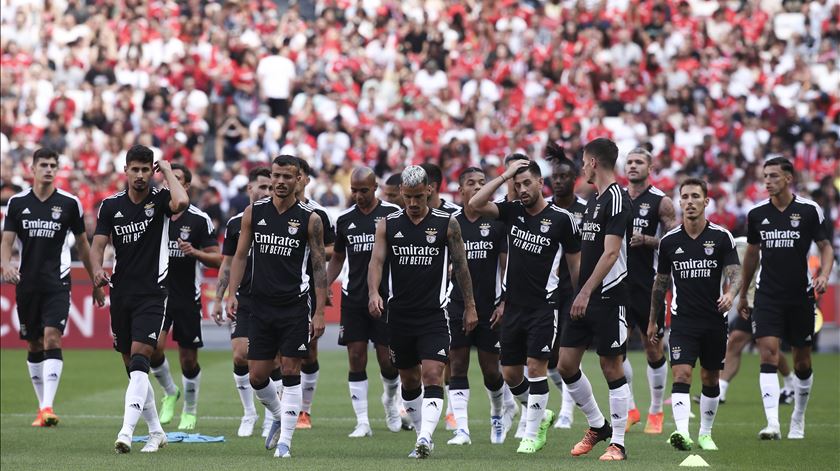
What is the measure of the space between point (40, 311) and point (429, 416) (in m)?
5.62

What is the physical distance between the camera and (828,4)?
35.1 m

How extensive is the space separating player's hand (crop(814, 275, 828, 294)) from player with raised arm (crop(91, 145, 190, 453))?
6132mm

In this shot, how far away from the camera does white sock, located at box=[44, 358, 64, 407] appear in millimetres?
15156

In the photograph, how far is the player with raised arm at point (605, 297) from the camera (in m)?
11.9

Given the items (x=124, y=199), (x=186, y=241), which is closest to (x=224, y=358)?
(x=186, y=241)

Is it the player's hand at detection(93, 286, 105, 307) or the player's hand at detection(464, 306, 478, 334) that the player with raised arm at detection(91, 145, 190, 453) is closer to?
the player's hand at detection(93, 286, 105, 307)

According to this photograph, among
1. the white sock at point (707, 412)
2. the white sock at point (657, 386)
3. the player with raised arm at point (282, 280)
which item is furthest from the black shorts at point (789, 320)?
the player with raised arm at point (282, 280)

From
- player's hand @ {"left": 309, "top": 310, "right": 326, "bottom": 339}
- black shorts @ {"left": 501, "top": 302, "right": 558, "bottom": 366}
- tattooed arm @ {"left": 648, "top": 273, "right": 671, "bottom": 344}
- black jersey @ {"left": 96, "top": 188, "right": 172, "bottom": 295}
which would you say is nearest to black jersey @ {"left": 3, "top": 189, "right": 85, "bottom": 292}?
black jersey @ {"left": 96, "top": 188, "right": 172, "bottom": 295}

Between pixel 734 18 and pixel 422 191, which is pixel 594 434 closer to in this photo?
pixel 422 191

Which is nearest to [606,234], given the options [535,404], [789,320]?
[535,404]

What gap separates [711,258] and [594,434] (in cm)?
195

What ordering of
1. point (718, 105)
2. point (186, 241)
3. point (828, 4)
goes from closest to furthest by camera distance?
1. point (186, 241)
2. point (718, 105)
3. point (828, 4)

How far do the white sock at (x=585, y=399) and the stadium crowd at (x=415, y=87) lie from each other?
606 inches

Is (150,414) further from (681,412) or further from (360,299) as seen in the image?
(681,412)
